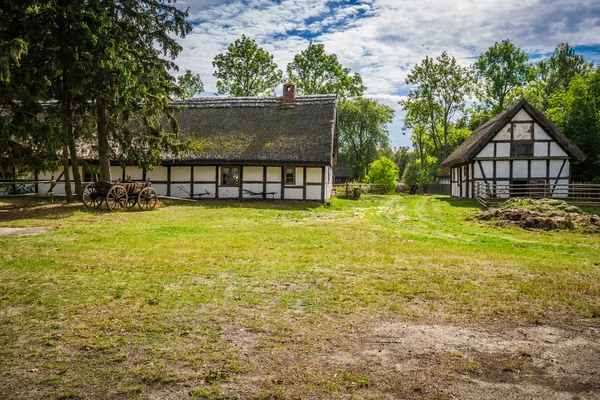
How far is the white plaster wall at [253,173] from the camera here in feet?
82.5

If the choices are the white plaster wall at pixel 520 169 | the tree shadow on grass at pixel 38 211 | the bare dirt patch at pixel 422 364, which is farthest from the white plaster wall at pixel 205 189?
the bare dirt patch at pixel 422 364

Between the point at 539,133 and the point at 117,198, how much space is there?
2575 cm

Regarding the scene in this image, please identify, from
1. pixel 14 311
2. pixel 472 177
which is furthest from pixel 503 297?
pixel 472 177

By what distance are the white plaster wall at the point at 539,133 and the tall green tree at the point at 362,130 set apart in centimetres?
3573

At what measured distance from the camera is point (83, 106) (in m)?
19.8

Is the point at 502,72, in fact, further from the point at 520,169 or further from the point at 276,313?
the point at 276,313

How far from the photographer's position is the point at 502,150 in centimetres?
2720

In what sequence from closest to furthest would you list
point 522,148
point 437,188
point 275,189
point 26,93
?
point 26,93 < point 275,189 < point 522,148 < point 437,188

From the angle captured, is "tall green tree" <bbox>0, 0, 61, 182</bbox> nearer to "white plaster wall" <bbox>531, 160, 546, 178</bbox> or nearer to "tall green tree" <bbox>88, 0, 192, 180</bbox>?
"tall green tree" <bbox>88, 0, 192, 180</bbox>

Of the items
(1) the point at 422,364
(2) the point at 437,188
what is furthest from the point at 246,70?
(1) the point at 422,364

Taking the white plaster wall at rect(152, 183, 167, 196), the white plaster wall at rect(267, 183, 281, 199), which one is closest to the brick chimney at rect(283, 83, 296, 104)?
the white plaster wall at rect(267, 183, 281, 199)

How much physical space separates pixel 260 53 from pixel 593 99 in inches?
1185

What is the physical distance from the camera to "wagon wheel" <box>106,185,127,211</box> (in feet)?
57.9

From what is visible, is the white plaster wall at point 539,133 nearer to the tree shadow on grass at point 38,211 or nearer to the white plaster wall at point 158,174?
the white plaster wall at point 158,174
